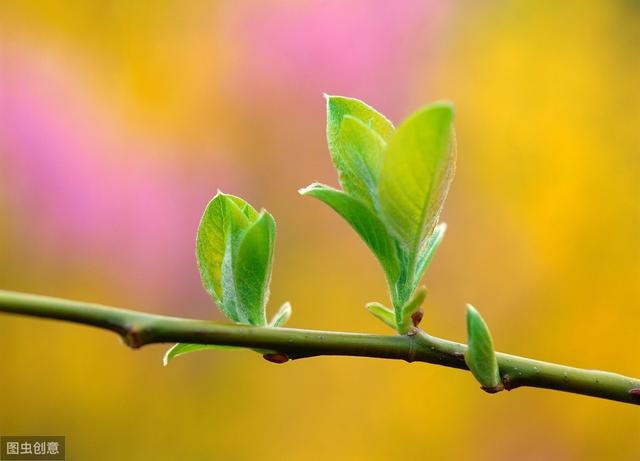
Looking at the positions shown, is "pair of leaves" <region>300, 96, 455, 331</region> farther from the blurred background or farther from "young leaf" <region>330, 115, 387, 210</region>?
the blurred background

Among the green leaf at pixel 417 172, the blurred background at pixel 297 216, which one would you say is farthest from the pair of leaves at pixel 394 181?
the blurred background at pixel 297 216

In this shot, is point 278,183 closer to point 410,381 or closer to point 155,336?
point 410,381

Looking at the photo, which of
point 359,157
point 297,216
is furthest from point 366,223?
point 297,216

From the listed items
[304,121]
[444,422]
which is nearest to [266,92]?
[304,121]

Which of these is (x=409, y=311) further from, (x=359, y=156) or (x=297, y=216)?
(x=297, y=216)

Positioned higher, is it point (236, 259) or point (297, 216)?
point (297, 216)

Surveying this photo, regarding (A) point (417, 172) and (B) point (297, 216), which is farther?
(B) point (297, 216)

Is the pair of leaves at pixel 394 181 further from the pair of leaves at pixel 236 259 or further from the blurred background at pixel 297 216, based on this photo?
the blurred background at pixel 297 216
